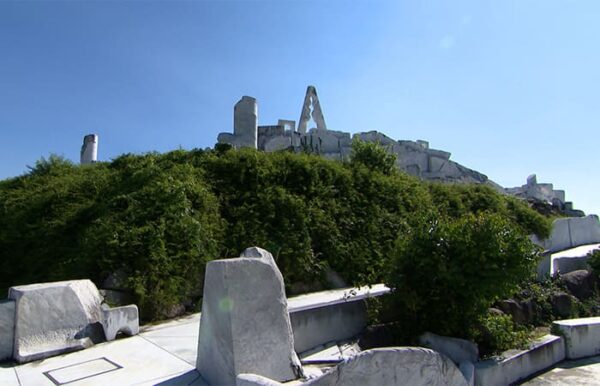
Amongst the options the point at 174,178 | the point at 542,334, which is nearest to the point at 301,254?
the point at 174,178

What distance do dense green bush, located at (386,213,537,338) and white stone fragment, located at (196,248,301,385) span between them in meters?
2.35

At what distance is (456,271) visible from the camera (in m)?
5.16

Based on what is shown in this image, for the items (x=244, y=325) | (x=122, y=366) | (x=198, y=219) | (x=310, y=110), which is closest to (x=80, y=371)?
(x=122, y=366)

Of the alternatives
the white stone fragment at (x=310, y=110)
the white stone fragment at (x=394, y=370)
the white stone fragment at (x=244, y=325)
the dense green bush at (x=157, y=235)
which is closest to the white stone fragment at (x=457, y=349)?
the white stone fragment at (x=394, y=370)

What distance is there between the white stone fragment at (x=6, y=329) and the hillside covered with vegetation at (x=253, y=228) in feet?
5.53

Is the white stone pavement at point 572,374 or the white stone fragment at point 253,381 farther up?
the white stone fragment at point 253,381

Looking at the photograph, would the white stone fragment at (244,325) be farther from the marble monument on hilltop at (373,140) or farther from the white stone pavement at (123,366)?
the marble monument on hilltop at (373,140)

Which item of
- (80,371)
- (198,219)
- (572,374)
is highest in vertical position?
(198,219)

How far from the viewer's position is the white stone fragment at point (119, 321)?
198 inches

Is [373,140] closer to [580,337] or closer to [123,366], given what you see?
[580,337]

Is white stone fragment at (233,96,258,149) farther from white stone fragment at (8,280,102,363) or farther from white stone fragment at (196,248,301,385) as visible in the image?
white stone fragment at (196,248,301,385)

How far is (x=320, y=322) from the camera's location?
546 centimetres

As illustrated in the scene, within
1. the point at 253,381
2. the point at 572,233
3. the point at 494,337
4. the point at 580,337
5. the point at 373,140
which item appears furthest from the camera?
the point at 373,140

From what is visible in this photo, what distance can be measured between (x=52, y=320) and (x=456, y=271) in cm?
479
